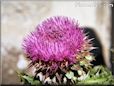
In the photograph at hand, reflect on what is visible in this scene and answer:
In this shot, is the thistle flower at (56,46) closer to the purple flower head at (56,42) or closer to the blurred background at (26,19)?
the purple flower head at (56,42)

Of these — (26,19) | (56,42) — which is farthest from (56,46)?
(26,19)

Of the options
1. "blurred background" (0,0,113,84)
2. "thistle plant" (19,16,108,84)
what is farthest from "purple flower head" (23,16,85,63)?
"blurred background" (0,0,113,84)

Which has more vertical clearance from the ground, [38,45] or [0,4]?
[0,4]

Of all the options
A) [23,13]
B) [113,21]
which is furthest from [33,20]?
[113,21]

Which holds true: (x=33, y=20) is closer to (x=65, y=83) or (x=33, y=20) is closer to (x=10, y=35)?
(x=10, y=35)

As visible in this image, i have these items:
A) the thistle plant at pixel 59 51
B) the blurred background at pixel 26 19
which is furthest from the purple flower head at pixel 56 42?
the blurred background at pixel 26 19

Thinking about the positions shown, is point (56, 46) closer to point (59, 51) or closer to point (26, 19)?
point (59, 51)

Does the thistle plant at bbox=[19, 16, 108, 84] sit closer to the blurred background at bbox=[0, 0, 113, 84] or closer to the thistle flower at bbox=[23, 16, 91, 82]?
the thistle flower at bbox=[23, 16, 91, 82]

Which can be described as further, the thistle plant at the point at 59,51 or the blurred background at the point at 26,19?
the blurred background at the point at 26,19
